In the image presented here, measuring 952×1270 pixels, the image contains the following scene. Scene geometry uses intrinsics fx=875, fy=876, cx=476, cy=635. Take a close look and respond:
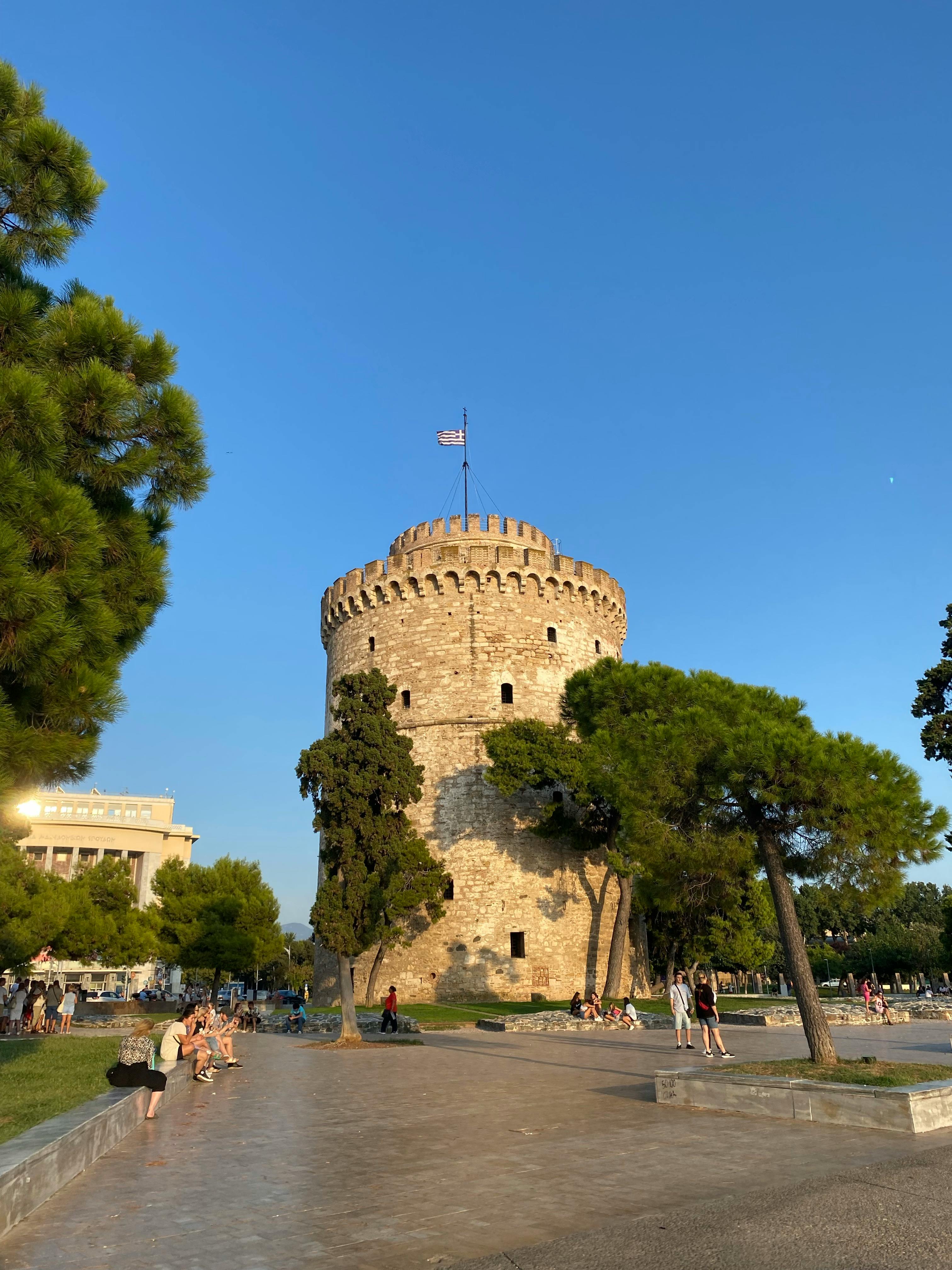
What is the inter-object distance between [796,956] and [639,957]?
71.8ft

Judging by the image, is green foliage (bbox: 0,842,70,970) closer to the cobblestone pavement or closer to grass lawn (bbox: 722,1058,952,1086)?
the cobblestone pavement

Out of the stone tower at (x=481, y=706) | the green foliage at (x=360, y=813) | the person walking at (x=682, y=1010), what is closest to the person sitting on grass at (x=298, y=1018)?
the green foliage at (x=360, y=813)

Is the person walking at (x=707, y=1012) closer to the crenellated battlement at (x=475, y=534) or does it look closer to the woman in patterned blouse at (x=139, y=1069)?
the woman in patterned blouse at (x=139, y=1069)

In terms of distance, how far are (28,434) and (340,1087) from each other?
9240mm

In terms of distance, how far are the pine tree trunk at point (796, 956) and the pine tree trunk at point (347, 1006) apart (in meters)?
10.4

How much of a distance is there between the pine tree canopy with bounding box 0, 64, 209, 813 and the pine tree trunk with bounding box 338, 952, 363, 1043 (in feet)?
40.7

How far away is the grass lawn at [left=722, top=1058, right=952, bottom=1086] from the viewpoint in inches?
344

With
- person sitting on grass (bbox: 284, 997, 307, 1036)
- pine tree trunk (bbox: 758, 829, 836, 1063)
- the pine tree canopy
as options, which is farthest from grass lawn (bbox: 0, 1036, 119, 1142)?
pine tree trunk (bbox: 758, 829, 836, 1063)

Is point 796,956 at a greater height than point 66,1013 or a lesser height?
greater

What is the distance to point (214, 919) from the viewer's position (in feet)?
120

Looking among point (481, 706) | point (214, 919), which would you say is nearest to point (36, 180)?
point (481, 706)

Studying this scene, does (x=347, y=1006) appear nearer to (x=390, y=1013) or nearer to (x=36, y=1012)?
(x=390, y=1013)

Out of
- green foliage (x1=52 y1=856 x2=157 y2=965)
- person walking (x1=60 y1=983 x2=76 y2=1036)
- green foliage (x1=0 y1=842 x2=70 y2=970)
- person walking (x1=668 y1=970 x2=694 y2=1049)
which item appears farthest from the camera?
green foliage (x1=52 y1=856 x2=157 y2=965)

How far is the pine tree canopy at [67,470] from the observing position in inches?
280
